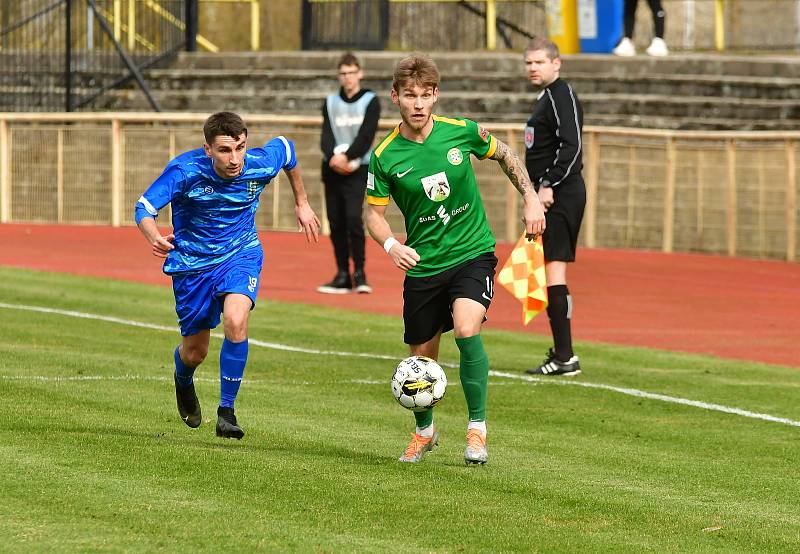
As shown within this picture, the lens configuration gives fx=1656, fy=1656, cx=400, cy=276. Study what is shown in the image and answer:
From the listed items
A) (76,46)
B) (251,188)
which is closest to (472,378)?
(251,188)

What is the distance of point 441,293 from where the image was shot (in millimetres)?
8234

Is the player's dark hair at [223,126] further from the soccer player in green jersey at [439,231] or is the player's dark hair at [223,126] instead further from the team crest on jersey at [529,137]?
the team crest on jersey at [529,137]

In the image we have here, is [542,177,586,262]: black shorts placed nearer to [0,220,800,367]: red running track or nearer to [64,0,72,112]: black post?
[0,220,800,367]: red running track

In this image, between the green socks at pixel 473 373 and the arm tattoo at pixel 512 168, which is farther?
the arm tattoo at pixel 512 168

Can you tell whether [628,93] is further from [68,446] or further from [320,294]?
[68,446]

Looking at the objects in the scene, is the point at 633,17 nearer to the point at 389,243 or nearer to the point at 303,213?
the point at 303,213

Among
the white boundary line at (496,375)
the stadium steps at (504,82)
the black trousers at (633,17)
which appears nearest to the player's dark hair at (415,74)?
the white boundary line at (496,375)

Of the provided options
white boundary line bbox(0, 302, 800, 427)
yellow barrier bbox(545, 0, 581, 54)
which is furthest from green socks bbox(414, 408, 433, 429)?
yellow barrier bbox(545, 0, 581, 54)

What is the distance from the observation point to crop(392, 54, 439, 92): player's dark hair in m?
7.89

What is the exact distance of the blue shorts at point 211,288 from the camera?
340 inches

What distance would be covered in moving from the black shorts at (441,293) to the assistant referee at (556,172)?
10.7ft

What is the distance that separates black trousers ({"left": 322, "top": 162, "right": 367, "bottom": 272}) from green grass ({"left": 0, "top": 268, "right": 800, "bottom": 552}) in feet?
12.2

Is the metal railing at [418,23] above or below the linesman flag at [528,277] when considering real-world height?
above

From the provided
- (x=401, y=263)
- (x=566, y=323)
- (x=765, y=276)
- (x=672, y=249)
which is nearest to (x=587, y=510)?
(x=401, y=263)
